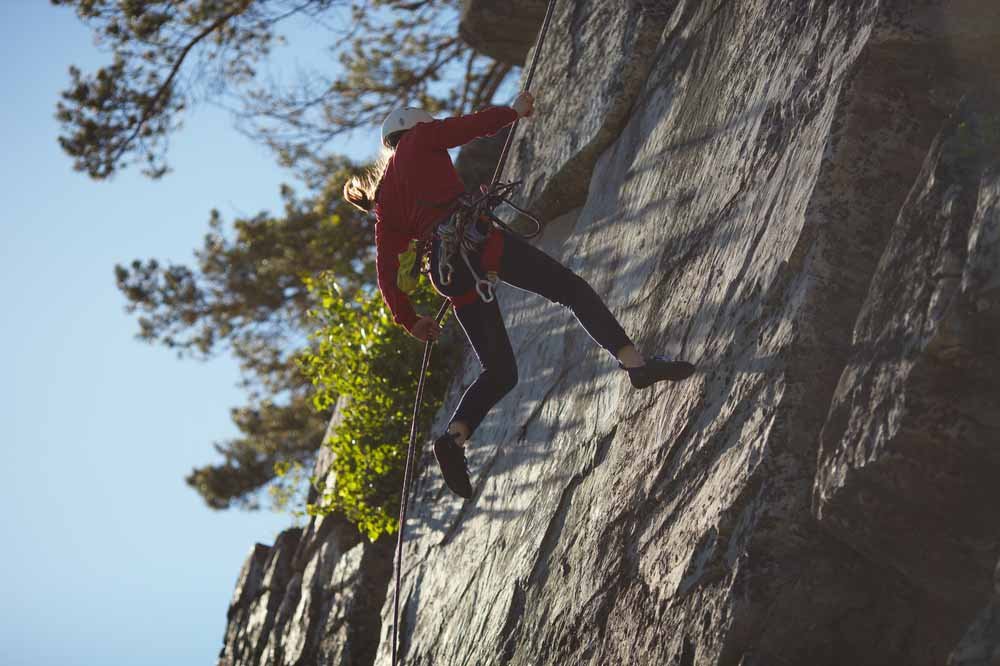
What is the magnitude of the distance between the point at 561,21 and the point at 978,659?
22.2 ft

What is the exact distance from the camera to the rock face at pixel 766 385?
390 centimetres

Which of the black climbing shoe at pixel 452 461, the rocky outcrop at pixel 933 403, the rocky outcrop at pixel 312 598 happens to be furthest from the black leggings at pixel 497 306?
the rocky outcrop at pixel 312 598

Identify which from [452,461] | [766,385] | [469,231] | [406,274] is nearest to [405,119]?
[469,231]

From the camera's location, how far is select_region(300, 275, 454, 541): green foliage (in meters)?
9.02

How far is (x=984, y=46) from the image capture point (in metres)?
4.52

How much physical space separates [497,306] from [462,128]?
1006 mm

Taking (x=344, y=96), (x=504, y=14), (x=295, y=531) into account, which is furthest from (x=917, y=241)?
(x=344, y=96)

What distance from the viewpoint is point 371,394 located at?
9.23 meters

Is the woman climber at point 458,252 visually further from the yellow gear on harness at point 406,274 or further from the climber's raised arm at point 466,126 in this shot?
the yellow gear on harness at point 406,274

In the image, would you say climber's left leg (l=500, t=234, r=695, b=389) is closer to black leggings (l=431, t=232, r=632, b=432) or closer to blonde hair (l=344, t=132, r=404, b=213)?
black leggings (l=431, t=232, r=632, b=432)

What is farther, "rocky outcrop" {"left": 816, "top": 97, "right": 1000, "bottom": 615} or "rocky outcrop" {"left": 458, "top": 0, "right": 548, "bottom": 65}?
"rocky outcrop" {"left": 458, "top": 0, "right": 548, "bottom": 65}

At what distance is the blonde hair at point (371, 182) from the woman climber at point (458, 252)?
18 mm

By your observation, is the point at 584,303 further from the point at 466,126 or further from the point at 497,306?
the point at 466,126

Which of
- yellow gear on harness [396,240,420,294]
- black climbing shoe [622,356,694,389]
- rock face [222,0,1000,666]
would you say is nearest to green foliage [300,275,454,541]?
yellow gear on harness [396,240,420,294]
